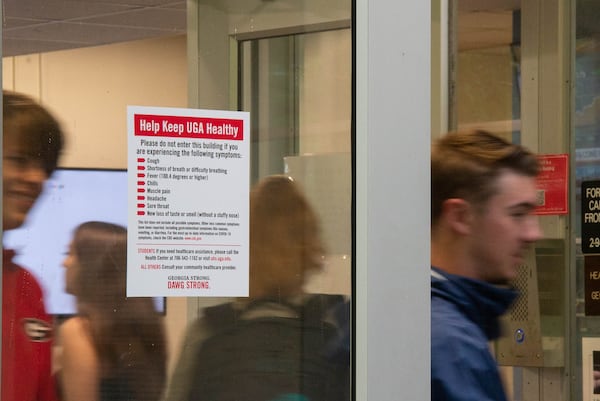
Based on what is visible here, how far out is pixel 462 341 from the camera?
227 centimetres

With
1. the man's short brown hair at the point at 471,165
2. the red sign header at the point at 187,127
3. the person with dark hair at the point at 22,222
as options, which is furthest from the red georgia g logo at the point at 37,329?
the man's short brown hair at the point at 471,165

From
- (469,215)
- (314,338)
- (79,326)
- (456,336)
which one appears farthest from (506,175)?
(79,326)

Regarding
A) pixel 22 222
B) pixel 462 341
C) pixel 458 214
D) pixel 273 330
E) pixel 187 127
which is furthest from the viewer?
pixel 458 214

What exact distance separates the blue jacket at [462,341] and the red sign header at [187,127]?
25.0 inches

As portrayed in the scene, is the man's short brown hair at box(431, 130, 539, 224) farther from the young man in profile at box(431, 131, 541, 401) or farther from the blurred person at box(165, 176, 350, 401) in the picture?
the blurred person at box(165, 176, 350, 401)

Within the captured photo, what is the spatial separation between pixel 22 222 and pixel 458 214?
1053 mm

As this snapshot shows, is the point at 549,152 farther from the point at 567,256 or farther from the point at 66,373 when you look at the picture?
the point at 66,373

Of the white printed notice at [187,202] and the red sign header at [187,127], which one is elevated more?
the red sign header at [187,127]

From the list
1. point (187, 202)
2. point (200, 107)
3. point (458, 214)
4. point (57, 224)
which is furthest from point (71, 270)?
point (458, 214)

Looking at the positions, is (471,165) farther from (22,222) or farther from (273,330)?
(22,222)

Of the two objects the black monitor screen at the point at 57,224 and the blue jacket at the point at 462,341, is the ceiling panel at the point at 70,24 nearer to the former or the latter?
the black monitor screen at the point at 57,224

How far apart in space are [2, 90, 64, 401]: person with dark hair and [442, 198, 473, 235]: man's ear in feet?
3.20

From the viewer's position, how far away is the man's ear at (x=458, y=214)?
246 centimetres

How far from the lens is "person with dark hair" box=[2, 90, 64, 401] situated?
5.89ft
